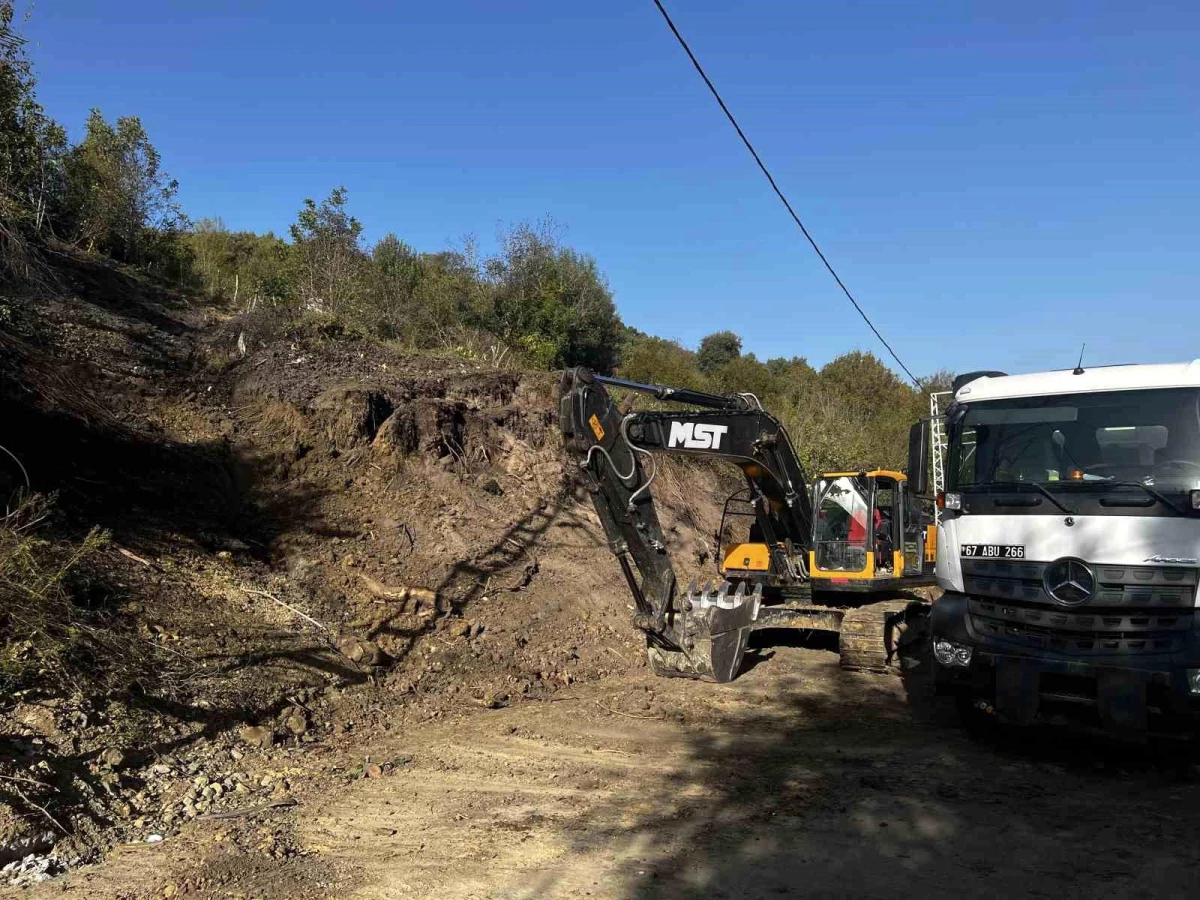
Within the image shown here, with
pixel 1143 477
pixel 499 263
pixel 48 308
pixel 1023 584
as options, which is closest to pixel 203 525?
pixel 48 308

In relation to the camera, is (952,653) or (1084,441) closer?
(1084,441)

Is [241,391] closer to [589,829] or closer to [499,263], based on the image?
[589,829]

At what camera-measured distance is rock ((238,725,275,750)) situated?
6664mm

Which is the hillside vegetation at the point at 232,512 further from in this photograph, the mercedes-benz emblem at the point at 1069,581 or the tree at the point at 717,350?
the tree at the point at 717,350

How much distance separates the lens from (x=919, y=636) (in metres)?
9.97

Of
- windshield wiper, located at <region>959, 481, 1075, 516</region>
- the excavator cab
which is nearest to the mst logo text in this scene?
the excavator cab

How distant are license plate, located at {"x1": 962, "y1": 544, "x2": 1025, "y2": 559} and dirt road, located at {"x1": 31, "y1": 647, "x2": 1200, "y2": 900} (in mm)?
1629

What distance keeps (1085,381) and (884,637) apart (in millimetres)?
3705

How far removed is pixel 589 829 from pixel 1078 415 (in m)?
4.95

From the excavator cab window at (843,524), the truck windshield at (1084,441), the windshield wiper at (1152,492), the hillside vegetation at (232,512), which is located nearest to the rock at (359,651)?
the hillside vegetation at (232,512)

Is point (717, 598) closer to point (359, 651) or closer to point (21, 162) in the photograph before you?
point (359, 651)

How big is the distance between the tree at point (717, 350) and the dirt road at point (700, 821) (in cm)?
4287

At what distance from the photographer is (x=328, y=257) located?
18500 millimetres

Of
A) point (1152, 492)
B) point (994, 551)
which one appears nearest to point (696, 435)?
point (994, 551)
